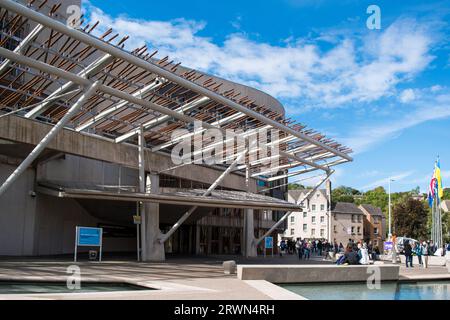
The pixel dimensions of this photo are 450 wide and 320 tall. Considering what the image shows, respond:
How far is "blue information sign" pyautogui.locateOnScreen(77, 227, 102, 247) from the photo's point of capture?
821 inches

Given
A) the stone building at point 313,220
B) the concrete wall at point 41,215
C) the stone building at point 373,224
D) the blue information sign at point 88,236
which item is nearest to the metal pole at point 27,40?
the blue information sign at point 88,236

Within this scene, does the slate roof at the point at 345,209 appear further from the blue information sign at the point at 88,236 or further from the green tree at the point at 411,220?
the blue information sign at the point at 88,236

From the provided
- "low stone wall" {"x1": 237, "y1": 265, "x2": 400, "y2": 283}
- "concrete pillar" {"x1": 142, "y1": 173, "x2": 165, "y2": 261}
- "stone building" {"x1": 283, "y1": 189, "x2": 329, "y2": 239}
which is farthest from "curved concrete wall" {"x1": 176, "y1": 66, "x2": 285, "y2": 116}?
"stone building" {"x1": 283, "y1": 189, "x2": 329, "y2": 239}

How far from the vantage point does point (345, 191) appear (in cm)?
15900

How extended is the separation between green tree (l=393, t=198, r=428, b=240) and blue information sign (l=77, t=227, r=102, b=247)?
6843 cm

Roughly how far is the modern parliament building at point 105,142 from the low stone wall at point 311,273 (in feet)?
26.0

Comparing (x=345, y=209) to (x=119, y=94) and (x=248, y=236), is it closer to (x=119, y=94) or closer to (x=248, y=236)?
(x=248, y=236)

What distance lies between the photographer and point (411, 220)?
81.0 meters

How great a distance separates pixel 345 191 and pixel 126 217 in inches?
5329

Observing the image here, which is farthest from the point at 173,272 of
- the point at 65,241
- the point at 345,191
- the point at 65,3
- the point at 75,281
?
the point at 345,191

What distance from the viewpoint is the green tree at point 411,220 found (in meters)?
80.8

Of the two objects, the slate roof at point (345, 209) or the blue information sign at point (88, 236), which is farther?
the slate roof at point (345, 209)

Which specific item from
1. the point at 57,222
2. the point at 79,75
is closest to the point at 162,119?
the point at 79,75
